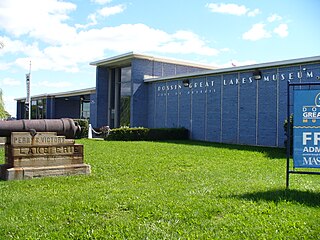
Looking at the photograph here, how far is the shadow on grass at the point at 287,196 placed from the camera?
6001 mm

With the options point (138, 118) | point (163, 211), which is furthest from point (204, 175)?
point (138, 118)

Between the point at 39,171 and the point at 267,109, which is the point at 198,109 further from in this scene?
the point at 39,171

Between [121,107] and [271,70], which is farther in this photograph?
[121,107]

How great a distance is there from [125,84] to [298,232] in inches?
1043

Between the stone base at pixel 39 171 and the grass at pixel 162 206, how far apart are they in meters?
0.32

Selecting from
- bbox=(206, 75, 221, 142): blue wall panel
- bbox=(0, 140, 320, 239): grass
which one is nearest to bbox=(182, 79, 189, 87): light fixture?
bbox=(206, 75, 221, 142): blue wall panel

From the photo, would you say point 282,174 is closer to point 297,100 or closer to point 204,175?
point 204,175

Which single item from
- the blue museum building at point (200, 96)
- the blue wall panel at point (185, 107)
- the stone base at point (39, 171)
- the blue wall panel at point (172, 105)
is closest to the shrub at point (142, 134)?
the blue wall panel at point (185, 107)

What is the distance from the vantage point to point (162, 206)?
5.65 metres

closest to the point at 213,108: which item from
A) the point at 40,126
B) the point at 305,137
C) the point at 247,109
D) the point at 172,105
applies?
the point at 247,109

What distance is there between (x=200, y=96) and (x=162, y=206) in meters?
17.2

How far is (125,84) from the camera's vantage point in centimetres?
3041

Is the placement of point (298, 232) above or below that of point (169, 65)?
below

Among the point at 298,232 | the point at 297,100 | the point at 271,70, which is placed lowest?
the point at 298,232
